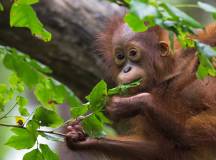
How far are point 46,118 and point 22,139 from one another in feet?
0.36

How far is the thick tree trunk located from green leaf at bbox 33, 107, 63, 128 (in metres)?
2.19

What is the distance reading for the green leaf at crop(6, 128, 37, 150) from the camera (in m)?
2.06

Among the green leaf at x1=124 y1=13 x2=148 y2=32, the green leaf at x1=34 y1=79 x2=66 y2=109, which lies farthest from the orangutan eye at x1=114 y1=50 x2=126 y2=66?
the green leaf at x1=124 y1=13 x2=148 y2=32

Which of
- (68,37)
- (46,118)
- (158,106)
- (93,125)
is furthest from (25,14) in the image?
(68,37)

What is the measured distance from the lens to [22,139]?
2.07 metres

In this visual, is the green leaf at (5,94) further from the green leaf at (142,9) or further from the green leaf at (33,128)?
the green leaf at (142,9)

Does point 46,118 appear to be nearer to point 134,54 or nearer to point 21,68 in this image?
point 21,68

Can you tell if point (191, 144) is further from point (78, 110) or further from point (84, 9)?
point (84, 9)

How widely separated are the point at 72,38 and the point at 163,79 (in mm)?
1357

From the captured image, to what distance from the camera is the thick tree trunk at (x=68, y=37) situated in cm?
429

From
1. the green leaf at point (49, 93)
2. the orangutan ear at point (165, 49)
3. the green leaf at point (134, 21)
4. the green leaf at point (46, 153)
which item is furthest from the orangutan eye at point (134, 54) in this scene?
the green leaf at point (134, 21)

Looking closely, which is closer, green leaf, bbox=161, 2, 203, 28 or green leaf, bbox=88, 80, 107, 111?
green leaf, bbox=161, 2, 203, 28

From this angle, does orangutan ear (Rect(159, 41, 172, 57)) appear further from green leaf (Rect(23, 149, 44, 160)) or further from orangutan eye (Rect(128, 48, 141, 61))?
green leaf (Rect(23, 149, 44, 160))

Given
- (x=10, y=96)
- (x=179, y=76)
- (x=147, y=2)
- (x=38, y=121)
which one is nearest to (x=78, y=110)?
(x=38, y=121)
